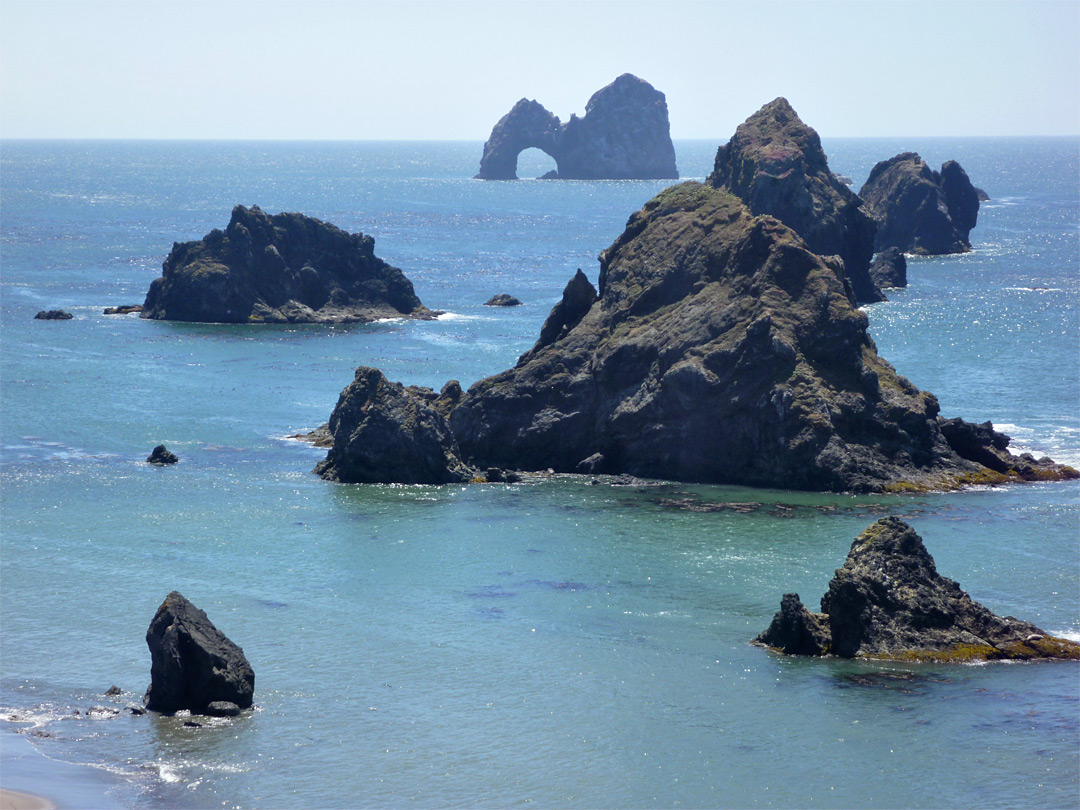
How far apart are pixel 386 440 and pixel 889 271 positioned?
9293 centimetres

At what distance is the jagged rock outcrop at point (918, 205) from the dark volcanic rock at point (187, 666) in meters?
143

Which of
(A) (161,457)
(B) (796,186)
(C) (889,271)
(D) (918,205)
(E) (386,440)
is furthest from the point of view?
(D) (918,205)

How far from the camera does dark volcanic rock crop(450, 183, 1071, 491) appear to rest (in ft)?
206

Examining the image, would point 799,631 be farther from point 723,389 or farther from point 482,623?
point 723,389

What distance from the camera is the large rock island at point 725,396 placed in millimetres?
62875

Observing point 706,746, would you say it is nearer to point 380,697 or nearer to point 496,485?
point 380,697

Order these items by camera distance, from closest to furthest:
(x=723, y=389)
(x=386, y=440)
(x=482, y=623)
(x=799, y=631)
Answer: (x=799, y=631)
(x=482, y=623)
(x=723, y=389)
(x=386, y=440)

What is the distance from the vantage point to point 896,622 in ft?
137

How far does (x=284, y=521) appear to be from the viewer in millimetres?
58219

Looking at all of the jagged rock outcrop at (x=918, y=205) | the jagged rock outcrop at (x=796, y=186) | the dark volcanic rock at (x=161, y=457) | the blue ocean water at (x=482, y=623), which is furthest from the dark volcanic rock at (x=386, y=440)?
the jagged rock outcrop at (x=918, y=205)

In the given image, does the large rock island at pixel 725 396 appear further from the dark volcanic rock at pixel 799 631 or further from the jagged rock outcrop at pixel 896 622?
the dark volcanic rock at pixel 799 631

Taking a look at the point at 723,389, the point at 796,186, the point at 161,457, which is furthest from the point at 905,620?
the point at 796,186

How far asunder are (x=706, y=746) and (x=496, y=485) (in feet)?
103

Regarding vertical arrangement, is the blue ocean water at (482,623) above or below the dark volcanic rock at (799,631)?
below
